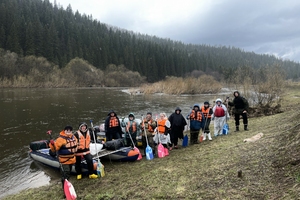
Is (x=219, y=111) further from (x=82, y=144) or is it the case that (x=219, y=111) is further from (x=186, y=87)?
(x=186, y=87)

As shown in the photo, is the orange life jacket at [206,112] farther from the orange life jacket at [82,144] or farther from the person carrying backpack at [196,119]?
the orange life jacket at [82,144]

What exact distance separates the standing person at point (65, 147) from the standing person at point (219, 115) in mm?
6384

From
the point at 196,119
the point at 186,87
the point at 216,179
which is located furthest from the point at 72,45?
the point at 216,179

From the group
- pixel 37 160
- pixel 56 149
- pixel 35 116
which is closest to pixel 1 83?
pixel 35 116

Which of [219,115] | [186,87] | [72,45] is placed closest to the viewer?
[219,115]

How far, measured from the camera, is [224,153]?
7.02 metres

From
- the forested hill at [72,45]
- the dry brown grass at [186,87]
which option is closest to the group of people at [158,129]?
the dry brown grass at [186,87]

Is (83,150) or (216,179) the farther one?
(83,150)

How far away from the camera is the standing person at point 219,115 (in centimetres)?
1102

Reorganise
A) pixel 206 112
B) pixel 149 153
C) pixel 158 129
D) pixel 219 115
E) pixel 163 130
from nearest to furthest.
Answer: pixel 149 153 < pixel 163 130 < pixel 158 129 < pixel 219 115 < pixel 206 112

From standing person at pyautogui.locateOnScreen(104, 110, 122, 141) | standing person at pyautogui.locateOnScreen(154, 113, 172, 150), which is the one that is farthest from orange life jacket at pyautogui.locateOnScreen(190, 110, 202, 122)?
standing person at pyautogui.locateOnScreen(104, 110, 122, 141)

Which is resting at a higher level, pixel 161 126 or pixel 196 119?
pixel 196 119

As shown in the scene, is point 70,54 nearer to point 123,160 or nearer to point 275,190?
point 123,160

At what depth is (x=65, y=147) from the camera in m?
7.80
